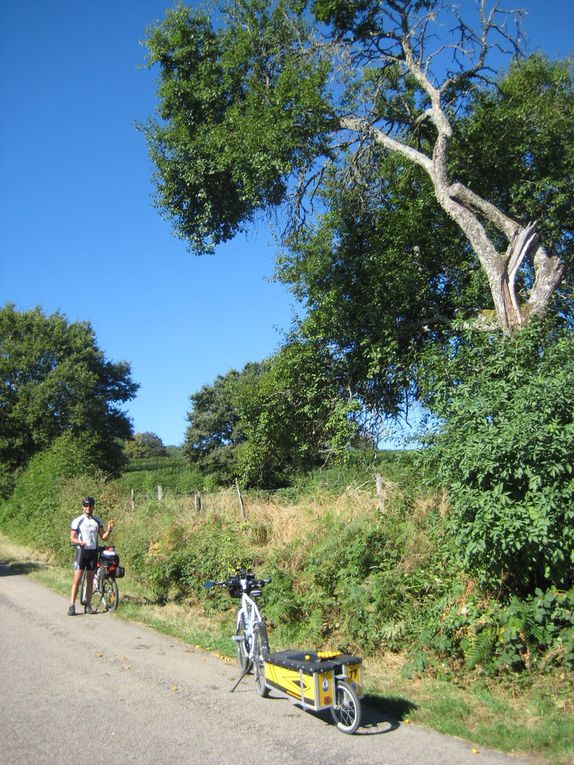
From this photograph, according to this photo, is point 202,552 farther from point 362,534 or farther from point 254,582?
point 254,582

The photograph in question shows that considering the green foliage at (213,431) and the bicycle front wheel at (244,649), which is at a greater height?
the green foliage at (213,431)

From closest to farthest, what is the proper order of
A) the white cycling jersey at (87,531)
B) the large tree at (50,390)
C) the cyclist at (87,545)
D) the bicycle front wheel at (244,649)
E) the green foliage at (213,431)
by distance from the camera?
the bicycle front wheel at (244,649)
the cyclist at (87,545)
the white cycling jersey at (87,531)
the large tree at (50,390)
the green foliage at (213,431)

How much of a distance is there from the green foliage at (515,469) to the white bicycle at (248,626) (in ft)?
7.18

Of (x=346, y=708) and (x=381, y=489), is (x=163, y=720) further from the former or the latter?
(x=381, y=489)

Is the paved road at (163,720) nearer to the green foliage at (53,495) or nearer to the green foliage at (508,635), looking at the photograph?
the green foliage at (508,635)

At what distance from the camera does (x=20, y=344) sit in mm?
42969

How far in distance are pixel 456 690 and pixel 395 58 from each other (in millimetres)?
12218

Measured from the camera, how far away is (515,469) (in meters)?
5.95

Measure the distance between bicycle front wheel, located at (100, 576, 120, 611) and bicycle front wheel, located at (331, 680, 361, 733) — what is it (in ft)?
22.3

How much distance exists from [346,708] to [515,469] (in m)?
2.59

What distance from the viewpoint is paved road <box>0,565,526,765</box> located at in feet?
15.6

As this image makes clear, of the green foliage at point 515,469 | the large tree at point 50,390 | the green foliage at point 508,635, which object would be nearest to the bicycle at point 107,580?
the green foliage at point 508,635

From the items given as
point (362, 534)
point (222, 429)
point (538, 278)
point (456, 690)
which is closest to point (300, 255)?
point (538, 278)

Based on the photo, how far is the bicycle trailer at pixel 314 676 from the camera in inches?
209
